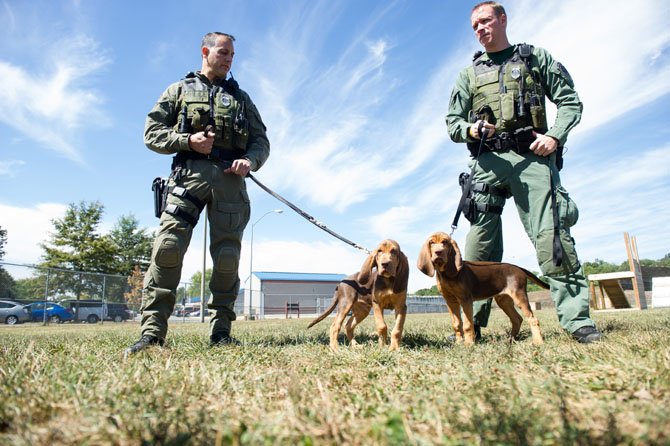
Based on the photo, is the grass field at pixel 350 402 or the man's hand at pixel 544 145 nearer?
the grass field at pixel 350 402

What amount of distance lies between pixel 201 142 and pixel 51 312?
59.6ft

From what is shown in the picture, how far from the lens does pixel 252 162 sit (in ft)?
14.5

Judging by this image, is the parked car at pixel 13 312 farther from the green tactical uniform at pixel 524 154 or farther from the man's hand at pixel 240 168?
the green tactical uniform at pixel 524 154

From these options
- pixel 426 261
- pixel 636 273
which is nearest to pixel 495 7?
pixel 426 261

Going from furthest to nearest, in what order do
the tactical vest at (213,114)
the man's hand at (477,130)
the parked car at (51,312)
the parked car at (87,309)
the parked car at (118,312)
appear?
1. the parked car at (118,312)
2. the parked car at (87,309)
3. the parked car at (51,312)
4. the tactical vest at (213,114)
5. the man's hand at (477,130)

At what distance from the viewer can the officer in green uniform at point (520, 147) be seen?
3.79 metres

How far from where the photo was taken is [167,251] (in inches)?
152

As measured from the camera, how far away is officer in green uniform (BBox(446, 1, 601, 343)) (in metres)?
3.79

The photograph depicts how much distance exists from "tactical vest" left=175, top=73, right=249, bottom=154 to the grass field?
248 centimetres

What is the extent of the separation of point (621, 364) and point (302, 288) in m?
52.8

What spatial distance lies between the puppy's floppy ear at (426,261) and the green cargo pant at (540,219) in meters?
0.68

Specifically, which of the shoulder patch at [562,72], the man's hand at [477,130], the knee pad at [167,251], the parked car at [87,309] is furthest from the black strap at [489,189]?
the parked car at [87,309]

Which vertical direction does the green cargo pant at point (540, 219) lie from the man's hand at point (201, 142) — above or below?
below

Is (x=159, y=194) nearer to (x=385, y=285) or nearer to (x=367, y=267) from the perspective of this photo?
(x=367, y=267)
